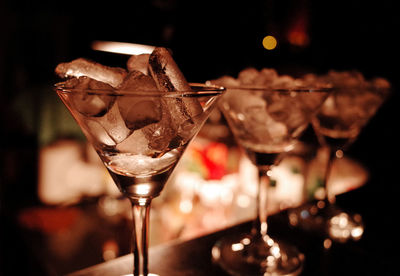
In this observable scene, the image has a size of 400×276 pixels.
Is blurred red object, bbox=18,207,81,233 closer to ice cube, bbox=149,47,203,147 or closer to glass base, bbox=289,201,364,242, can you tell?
glass base, bbox=289,201,364,242

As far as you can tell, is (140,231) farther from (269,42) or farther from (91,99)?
(269,42)

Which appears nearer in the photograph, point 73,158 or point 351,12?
point 351,12

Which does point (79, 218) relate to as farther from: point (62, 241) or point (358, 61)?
point (358, 61)

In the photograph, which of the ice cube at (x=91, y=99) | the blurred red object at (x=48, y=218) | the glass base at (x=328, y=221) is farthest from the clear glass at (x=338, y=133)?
the blurred red object at (x=48, y=218)

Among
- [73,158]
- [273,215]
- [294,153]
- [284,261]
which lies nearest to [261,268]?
[284,261]

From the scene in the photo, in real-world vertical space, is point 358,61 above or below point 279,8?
below

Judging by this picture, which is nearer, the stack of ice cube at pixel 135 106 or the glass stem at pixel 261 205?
the stack of ice cube at pixel 135 106

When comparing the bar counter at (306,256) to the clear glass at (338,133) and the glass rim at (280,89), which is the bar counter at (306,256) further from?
the glass rim at (280,89)
